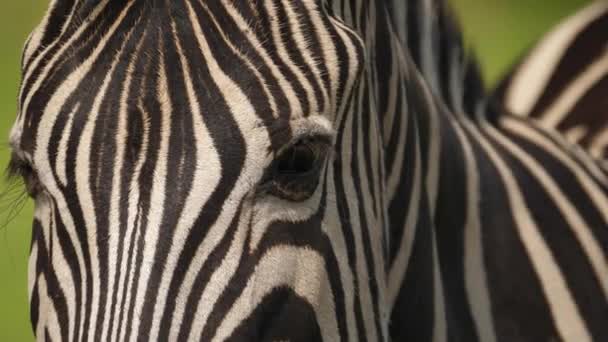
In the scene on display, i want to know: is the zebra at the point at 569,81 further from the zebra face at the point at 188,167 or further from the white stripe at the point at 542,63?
the zebra face at the point at 188,167

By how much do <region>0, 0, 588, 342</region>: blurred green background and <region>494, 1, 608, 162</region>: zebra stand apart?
18.1 ft

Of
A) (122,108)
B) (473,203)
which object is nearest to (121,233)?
(122,108)

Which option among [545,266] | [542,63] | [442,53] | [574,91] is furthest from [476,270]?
[542,63]

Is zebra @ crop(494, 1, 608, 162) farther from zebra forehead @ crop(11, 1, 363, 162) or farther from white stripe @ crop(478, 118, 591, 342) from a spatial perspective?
zebra forehead @ crop(11, 1, 363, 162)

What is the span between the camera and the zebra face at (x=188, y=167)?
5.50ft

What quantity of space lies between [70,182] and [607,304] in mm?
1567

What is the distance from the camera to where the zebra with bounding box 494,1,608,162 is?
11.6ft

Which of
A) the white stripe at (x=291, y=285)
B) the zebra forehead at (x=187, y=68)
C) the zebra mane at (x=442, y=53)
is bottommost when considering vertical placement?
the white stripe at (x=291, y=285)

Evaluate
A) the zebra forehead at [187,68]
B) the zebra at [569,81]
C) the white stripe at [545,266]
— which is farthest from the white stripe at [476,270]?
the zebra at [569,81]

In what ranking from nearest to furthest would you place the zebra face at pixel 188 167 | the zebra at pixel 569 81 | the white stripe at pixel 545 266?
1. the zebra face at pixel 188 167
2. the white stripe at pixel 545 266
3. the zebra at pixel 569 81

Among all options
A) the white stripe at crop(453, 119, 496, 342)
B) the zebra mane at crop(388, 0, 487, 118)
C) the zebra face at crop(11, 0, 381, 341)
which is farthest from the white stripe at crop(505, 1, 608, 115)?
the zebra face at crop(11, 0, 381, 341)

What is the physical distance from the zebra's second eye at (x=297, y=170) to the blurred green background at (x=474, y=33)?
7.27 meters

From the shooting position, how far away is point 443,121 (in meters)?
2.62

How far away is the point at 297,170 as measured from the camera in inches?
70.4
